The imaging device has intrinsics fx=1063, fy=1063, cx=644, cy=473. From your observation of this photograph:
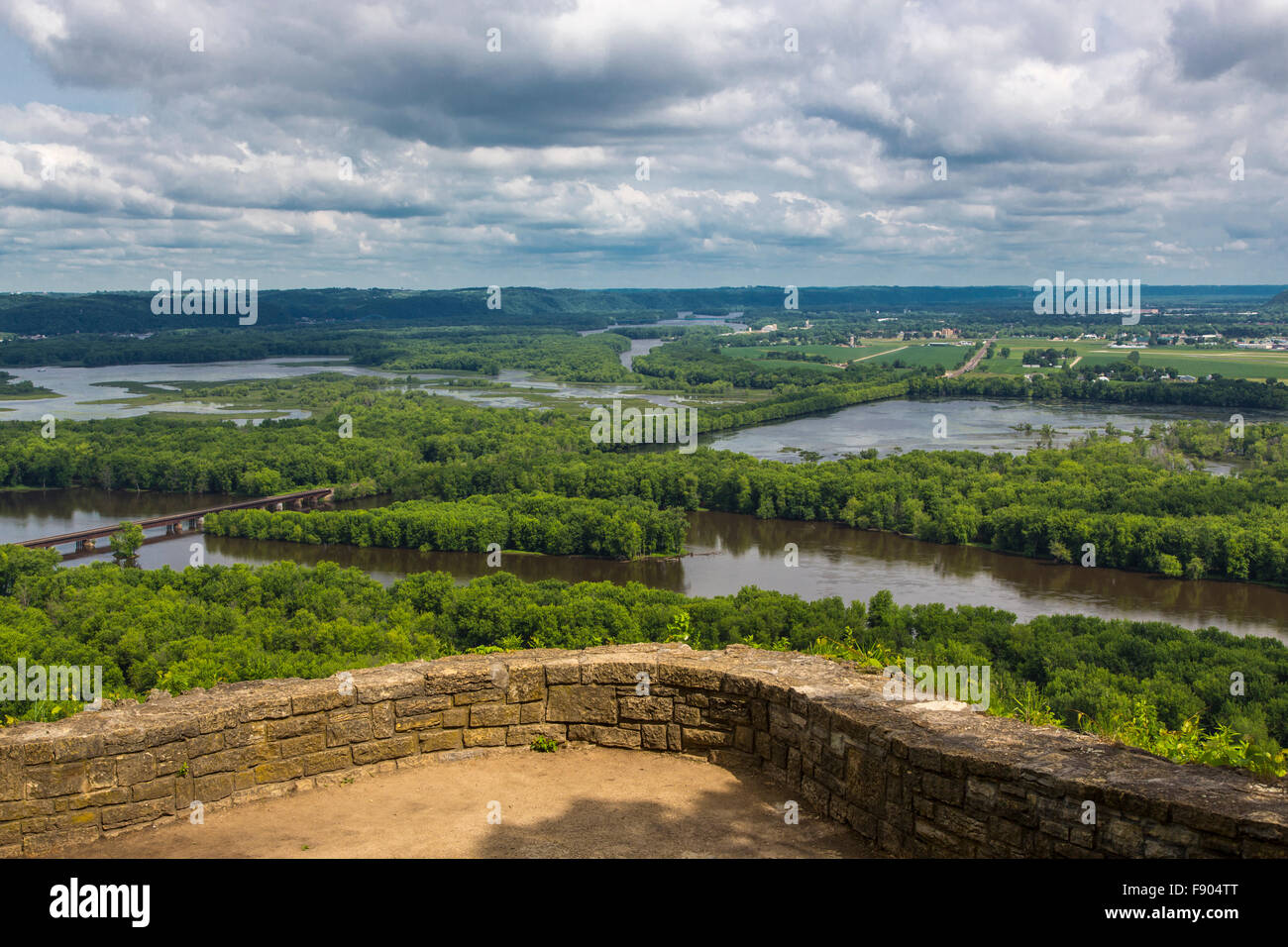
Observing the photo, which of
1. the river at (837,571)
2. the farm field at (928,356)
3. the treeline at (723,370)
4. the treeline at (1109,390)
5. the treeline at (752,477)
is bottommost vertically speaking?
the river at (837,571)

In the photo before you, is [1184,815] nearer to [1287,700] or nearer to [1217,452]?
[1287,700]

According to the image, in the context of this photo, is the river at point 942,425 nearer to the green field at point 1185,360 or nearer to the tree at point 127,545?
the green field at point 1185,360

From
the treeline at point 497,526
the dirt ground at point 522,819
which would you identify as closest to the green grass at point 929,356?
the treeline at point 497,526

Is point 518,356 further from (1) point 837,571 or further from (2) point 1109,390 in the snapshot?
(1) point 837,571

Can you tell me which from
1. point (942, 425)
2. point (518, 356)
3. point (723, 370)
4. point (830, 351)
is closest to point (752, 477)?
point (942, 425)

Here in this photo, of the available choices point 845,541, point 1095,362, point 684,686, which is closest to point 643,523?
point 845,541
